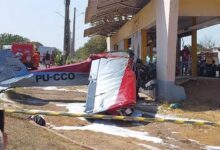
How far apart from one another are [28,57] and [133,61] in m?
23.3

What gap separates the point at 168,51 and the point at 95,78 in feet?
9.57

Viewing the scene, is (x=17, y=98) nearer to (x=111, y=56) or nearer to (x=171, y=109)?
(x=111, y=56)

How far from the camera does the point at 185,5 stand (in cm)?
1717

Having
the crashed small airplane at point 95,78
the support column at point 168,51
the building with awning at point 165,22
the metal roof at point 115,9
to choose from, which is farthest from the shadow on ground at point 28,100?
the metal roof at point 115,9

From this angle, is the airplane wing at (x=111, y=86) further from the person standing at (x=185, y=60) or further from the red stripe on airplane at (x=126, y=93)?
the person standing at (x=185, y=60)

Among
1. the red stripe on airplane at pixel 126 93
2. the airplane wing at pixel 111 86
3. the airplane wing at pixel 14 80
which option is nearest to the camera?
the red stripe on airplane at pixel 126 93

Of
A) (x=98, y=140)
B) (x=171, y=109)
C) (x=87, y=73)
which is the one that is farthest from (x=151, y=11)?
(x=98, y=140)

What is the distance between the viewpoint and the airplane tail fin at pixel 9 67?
55.7ft

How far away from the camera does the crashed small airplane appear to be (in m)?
13.6

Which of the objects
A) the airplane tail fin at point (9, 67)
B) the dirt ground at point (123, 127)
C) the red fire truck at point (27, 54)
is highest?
the red fire truck at point (27, 54)

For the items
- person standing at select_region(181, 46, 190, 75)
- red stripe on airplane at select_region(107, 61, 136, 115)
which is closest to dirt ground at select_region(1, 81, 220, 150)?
red stripe on airplane at select_region(107, 61, 136, 115)

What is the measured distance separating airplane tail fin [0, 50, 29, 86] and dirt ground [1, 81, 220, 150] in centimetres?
82

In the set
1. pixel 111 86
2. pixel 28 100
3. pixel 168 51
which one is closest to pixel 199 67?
pixel 168 51

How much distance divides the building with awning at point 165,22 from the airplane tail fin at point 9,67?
4.25m
